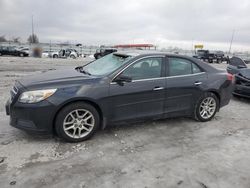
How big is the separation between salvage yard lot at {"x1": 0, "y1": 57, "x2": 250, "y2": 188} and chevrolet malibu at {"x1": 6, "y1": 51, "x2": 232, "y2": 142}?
11.9 inches

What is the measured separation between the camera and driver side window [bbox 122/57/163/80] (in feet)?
13.9

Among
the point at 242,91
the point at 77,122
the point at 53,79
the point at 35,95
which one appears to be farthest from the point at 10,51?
the point at 77,122

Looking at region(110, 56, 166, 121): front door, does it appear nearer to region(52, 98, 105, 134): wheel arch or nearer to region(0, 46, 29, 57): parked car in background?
region(52, 98, 105, 134): wheel arch

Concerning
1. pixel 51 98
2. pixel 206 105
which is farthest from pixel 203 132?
pixel 51 98

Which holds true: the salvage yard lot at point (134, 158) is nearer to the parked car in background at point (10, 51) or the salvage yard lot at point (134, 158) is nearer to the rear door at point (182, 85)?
the rear door at point (182, 85)

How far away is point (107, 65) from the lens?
460 cm

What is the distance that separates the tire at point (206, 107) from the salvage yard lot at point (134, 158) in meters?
0.30

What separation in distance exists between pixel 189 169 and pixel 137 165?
70 cm

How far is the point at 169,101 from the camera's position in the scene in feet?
15.1

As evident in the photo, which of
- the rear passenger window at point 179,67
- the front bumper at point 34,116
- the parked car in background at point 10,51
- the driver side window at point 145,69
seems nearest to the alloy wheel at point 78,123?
the front bumper at point 34,116

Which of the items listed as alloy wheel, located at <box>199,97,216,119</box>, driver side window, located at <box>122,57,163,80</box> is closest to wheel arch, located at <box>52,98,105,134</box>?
driver side window, located at <box>122,57,163,80</box>

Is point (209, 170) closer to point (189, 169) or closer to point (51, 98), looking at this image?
point (189, 169)

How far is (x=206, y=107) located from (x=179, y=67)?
3.65ft

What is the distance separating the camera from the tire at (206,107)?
5.02 meters
